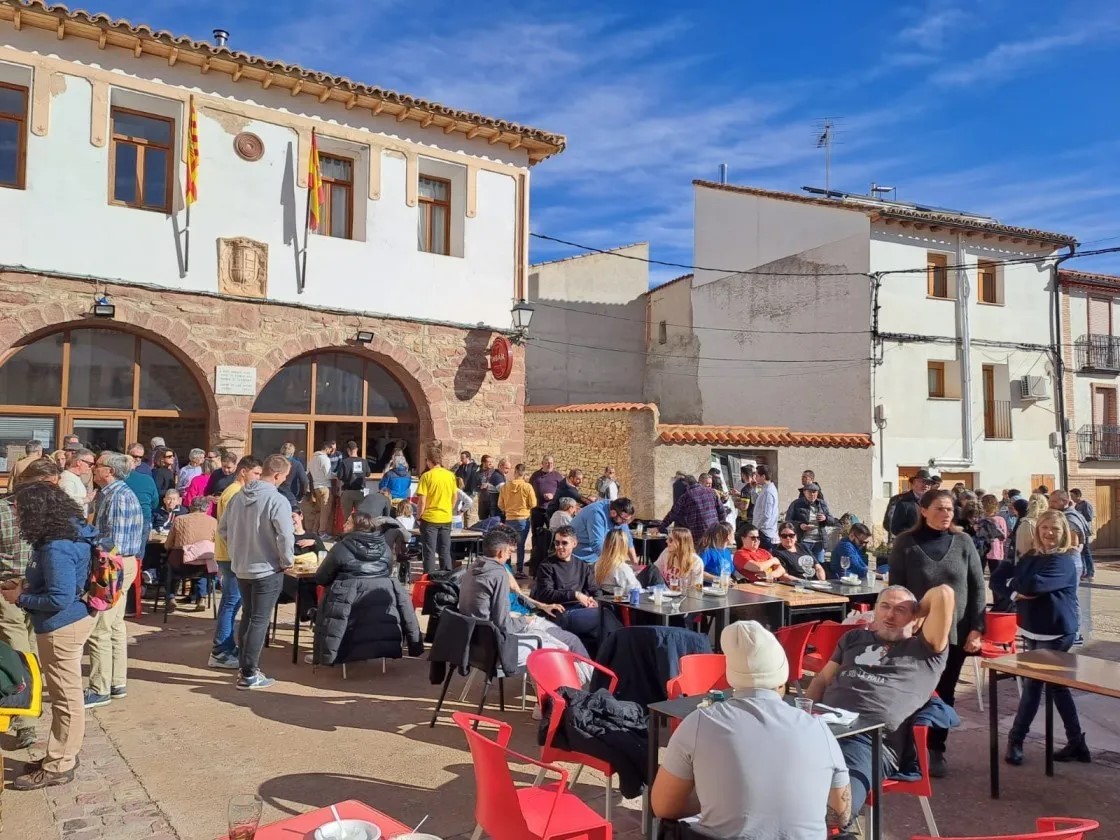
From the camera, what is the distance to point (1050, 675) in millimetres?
4387

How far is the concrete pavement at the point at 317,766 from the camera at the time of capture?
417cm

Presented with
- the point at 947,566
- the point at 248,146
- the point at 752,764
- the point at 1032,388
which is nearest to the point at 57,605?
the point at 752,764

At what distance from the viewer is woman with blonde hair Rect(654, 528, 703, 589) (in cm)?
708

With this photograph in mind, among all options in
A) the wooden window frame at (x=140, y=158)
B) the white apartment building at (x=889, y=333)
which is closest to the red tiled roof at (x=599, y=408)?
the white apartment building at (x=889, y=333)

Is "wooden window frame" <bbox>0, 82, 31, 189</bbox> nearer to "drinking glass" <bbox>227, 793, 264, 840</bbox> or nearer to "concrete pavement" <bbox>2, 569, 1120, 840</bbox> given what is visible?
"concrete pavement" <bbox>2, 569, 1120, 840</bbox>

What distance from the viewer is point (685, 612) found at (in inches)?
239

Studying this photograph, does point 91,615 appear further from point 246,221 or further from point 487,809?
point 246,221

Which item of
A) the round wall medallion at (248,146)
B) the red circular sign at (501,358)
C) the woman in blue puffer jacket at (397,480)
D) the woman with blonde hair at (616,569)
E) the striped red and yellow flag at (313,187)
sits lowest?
the woman with blonde hair at (616,569)

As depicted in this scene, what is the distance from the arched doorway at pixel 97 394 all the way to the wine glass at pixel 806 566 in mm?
8034

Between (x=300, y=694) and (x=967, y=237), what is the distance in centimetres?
1892

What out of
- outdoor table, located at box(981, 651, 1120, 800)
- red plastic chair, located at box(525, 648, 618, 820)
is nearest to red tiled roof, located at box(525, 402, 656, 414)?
outdoor table, located at box(981, 651, 1120, 800)

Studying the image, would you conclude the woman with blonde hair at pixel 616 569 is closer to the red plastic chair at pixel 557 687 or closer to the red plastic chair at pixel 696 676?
the red plastic chair at pixel 557 687

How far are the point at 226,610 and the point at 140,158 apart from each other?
23.7 ft

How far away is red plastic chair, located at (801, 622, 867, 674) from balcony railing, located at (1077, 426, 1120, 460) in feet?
61.0
